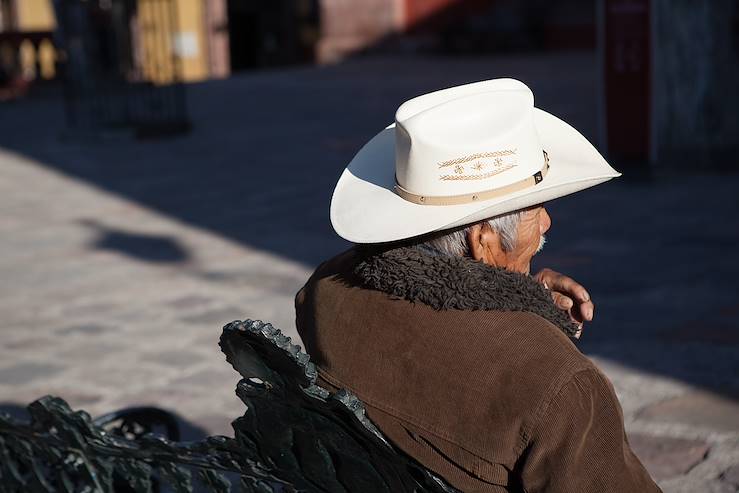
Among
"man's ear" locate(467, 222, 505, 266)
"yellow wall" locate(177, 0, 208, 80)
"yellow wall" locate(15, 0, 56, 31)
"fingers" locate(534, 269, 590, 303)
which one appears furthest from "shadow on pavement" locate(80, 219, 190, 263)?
"yellow wall" locate(15, 0, 56, 31)

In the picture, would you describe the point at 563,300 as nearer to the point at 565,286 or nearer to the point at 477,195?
the point at 565,286

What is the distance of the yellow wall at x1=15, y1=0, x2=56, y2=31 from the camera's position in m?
24.3

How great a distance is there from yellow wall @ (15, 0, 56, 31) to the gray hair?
929 inches

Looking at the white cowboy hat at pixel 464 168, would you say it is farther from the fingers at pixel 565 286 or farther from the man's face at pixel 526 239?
the fingers at pixel 565 286

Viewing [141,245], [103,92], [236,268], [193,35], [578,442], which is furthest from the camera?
[193,35]

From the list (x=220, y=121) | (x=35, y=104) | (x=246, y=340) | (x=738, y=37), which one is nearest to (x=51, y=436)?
(x=246, y=340)

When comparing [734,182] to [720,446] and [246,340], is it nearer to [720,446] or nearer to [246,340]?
[720,446]

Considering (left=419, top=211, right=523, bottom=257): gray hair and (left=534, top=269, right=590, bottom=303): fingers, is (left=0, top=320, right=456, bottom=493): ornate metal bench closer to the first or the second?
(left=419, top=211, right=523, bottom=257): gray hair

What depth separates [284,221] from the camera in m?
7.79

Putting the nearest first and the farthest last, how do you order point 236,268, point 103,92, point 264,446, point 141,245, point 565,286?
point 264,446, point 565,286, point 236,268, point 141,245, point 103,92

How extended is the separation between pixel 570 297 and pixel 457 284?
1.76 ft

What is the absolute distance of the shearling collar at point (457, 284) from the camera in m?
1.88

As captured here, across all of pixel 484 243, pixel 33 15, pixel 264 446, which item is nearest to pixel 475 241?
pixel 484 243

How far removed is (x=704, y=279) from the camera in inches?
223
